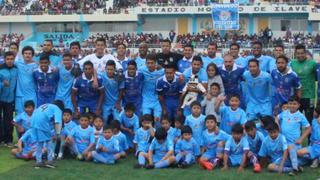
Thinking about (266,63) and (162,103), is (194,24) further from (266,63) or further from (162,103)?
(162,103)

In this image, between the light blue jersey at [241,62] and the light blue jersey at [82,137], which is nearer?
the light blue jersey at [82,137]

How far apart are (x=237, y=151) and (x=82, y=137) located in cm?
251

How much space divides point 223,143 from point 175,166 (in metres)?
0.81

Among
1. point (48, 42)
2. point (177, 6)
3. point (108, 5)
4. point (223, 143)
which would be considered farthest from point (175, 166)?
point (108, 5)

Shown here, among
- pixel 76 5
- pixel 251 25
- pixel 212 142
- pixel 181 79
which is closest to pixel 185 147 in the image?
pixel 212 142

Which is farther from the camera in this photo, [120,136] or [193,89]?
[193,89]

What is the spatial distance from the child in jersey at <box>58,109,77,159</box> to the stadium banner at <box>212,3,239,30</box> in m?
24.5

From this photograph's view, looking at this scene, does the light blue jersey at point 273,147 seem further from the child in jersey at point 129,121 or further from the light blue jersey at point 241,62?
the child in jersey at point 129,121

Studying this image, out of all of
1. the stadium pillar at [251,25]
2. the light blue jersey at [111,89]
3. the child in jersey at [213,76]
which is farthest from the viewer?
the stadium pillar at [251,25]

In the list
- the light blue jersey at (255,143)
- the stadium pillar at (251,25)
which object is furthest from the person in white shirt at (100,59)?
the stadium pillar at (251,25)

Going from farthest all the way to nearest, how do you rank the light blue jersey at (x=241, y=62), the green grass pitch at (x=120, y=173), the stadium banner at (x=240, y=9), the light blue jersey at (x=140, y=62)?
the stadium banner at (x=240, y=9), the light blue jersey at (x=140, y=62), the light blue jersey at (x=241, y=62), the green grass pitch at (x=120, y=173)

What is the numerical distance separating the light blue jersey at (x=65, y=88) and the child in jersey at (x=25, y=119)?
62 cm

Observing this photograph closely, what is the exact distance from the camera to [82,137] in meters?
8.71

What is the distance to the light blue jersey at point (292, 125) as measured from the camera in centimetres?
819
